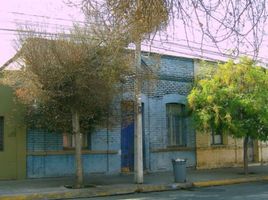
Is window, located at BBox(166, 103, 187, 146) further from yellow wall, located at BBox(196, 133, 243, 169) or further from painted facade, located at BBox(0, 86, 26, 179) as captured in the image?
painted facade, located at BBox(0, 86, 26, 179)

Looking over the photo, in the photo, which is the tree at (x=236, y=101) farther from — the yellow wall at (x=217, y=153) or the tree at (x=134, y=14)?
the tree at (x=134, y=14)

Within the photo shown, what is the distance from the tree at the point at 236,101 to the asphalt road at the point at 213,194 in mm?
3257

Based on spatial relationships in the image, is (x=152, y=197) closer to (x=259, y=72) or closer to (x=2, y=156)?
(x=2, y=156)

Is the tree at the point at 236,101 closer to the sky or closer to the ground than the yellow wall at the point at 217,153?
closer to the sky

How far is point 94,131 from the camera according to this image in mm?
21078

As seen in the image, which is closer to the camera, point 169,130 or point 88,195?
point 88,195

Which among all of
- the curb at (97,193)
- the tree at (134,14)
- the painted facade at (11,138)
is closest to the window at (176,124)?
the curb at (97,193)

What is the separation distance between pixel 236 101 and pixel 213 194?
19.1 feet

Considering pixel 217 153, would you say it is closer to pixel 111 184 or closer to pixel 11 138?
pixel 111 184

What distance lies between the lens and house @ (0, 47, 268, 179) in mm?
19469

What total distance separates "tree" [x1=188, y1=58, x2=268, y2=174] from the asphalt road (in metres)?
3.26

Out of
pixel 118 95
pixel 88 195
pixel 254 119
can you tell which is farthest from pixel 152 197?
pixel 254 119

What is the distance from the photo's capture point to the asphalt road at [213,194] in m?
15.5

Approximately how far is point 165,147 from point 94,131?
4148 mm
